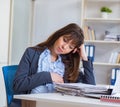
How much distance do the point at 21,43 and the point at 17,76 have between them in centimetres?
248

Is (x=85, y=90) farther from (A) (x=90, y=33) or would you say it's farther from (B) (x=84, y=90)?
(A) (x=90, y=33)

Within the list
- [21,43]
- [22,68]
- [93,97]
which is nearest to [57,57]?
[22,68]

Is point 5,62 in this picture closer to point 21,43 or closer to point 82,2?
point 21,43

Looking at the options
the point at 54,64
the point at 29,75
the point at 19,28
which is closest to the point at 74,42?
the point at 54,64

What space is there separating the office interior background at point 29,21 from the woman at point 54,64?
69.0 inches

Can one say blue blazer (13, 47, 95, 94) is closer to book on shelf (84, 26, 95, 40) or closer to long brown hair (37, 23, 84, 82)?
long brown hair (37, 23, 84, 82)

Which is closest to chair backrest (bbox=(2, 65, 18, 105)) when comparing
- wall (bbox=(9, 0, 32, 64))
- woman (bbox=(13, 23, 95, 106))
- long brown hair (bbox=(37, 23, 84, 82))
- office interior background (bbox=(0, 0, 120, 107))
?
woman (bbox=(13, 23, 95, 106))

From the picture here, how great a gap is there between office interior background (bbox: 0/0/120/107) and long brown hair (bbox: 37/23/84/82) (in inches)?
68.2

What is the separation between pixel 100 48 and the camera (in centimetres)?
424

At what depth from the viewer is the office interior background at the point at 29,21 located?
3.55 m

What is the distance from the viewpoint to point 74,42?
1.75m

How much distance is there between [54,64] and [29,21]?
2.65 metres

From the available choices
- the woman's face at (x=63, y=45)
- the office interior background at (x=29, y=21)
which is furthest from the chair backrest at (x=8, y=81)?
the office interior background at (x=29, y=21)

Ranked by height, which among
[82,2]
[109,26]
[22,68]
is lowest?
[22,68]
